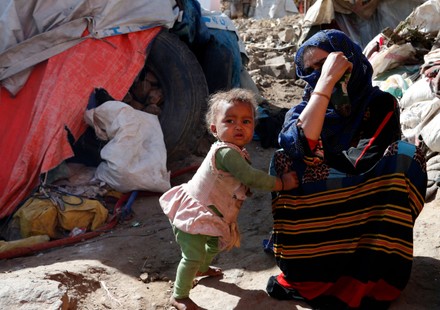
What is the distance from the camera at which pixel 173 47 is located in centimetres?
509

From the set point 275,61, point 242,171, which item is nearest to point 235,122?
point 242,171

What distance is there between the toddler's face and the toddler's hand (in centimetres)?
25

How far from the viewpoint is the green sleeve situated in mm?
2338

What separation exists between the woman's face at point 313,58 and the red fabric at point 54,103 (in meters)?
2.37

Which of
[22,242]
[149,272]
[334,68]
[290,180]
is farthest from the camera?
[22,242]

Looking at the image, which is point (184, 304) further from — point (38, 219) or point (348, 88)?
point (38, 219)

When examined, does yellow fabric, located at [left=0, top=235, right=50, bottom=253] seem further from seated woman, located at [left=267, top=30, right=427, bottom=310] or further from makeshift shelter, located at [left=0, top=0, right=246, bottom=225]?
seated woman, located at [left=267, top=30, right=427, bottom=310]

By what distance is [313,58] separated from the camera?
8.19 ft

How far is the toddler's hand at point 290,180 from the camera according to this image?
93.9 inches

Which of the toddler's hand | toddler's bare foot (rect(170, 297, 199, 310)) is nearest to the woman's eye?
the toddler's hand

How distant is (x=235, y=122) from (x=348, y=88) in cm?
54

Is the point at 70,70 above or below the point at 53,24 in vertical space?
below

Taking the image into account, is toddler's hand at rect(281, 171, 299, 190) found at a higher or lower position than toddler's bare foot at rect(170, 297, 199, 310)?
higher

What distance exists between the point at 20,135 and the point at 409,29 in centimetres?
419
